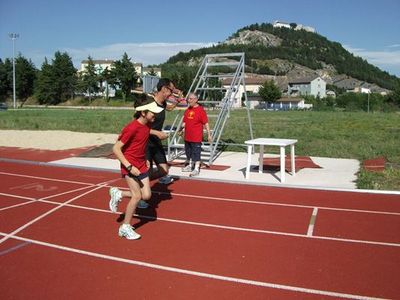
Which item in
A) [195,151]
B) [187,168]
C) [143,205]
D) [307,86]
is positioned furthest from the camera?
[307,86]

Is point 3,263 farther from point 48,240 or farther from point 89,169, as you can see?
point 89,169

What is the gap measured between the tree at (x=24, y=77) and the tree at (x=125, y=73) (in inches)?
719

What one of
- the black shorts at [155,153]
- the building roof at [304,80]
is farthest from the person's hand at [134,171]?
the building roof at [304,80]

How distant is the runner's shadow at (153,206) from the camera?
6.40 m

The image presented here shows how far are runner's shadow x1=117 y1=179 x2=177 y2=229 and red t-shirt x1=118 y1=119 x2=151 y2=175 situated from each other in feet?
3.25

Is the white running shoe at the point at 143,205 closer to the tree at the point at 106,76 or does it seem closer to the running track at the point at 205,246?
the running track at the point at 205,246

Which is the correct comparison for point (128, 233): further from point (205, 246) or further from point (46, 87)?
point (46, 87)

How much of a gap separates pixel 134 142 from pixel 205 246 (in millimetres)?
1523

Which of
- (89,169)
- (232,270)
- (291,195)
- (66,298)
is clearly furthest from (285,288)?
(89,169)

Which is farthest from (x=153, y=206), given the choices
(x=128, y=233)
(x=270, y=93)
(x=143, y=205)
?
(x=270, y=93)

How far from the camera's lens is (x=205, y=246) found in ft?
17.2

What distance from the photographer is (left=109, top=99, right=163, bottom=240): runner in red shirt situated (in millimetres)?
5484

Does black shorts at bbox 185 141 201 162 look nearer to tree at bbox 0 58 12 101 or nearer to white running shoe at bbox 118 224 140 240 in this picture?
white running shoe at bbox 118 224 140 240

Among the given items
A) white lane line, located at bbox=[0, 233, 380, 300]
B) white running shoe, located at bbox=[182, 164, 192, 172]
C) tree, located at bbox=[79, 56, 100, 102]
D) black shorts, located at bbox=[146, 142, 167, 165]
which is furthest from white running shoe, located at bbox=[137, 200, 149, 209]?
tree, located at bbox=[79, 56, 100, 102]
